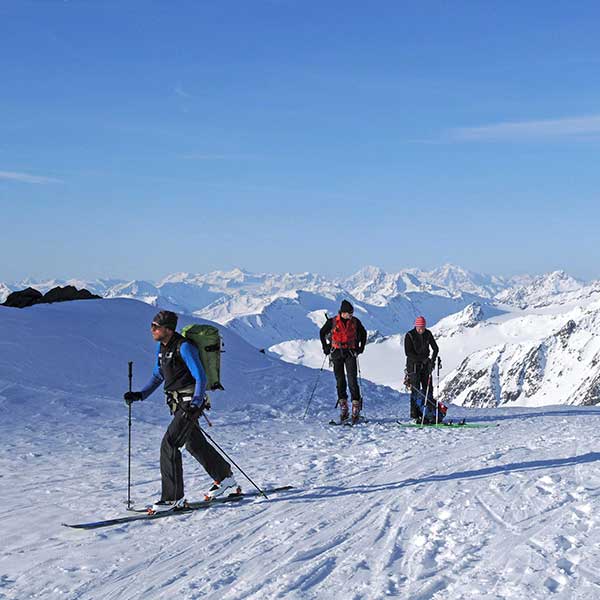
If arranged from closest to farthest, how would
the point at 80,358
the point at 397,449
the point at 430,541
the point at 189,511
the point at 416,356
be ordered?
the point at 430,541 < the point at 189,511 < the point at 397,449 < the point at 416,356 < the point at 80,358

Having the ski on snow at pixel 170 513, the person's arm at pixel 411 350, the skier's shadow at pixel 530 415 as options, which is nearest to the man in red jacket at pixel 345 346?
the person's arm at pixel 411 350

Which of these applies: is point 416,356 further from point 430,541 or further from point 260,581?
point 260,581

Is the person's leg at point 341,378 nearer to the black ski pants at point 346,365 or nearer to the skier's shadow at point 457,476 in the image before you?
the black ski pants at point 346,365

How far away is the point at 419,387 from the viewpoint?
55.1ft

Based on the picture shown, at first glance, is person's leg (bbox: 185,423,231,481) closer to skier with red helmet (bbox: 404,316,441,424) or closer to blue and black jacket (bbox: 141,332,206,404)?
blue and black jacket (bbox: 141,332,206,404)

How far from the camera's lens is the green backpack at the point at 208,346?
8234 millimetres


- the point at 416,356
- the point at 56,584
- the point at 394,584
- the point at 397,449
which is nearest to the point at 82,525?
the point at 56,584

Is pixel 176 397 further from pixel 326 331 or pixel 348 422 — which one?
pixel 348 422

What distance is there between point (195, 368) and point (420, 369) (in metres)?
9.91

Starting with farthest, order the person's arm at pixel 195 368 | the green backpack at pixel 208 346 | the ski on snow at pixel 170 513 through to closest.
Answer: the green backpack at pixel 208 346, the person's arm at pixel 195 368, the ski on snow at pixel 170 513

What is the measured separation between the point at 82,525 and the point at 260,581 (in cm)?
276

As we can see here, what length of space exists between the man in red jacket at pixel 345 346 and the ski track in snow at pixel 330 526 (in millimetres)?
2507

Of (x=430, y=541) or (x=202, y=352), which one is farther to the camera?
(x=202, y=352)

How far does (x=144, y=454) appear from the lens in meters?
12.8
